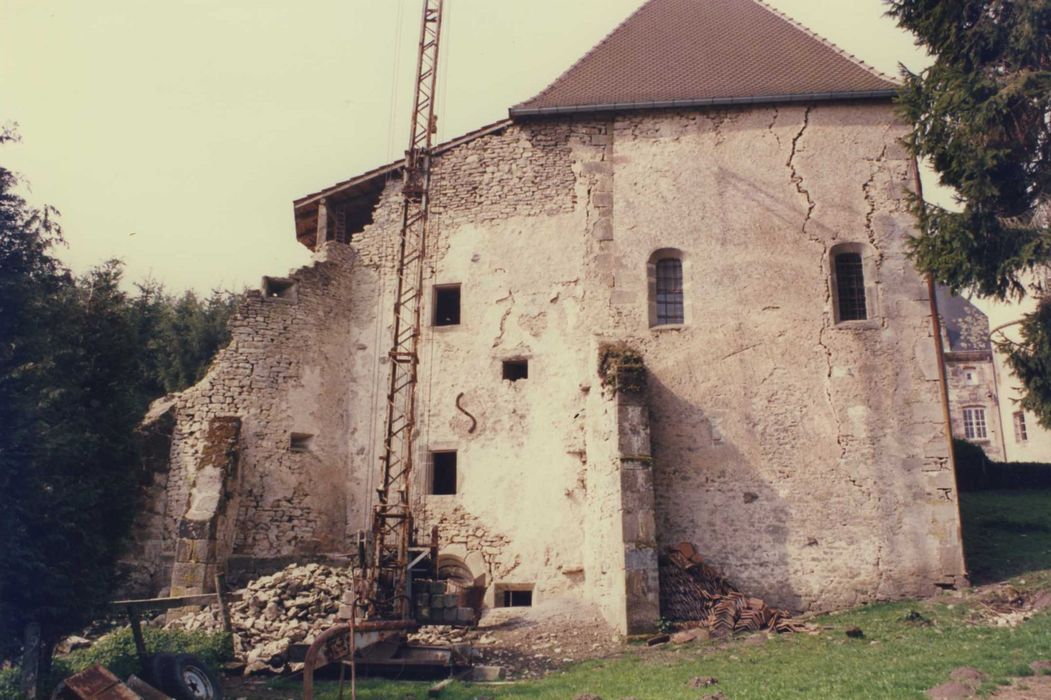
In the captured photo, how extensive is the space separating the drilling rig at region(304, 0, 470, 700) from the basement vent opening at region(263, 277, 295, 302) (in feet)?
6.82

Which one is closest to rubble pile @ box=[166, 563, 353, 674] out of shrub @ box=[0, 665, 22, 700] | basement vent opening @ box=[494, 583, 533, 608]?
basement vent opening @ box=[494, 583, 533, 608]

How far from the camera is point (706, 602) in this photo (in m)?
13.9

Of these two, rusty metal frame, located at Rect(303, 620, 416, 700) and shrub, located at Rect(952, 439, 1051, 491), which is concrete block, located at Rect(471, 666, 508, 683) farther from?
shrub, located at Rect(952, 439, 1051, 491)

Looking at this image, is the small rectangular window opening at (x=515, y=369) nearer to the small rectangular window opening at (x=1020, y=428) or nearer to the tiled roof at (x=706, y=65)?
the tiled roof at (x=706, y=65)

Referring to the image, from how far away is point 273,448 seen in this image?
1650cm

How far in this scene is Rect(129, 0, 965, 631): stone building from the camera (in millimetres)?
14859

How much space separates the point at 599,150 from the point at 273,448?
8.57m

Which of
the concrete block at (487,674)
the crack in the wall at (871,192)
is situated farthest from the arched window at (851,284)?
the concrete block at (487,674)

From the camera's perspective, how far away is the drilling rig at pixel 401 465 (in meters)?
13.1

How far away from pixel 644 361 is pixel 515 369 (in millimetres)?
2589

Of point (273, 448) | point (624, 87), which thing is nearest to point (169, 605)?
point (273, 448)

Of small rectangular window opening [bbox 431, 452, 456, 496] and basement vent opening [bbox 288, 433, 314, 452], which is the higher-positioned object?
basement vent opening [bbox 288, 433, 314, 452]

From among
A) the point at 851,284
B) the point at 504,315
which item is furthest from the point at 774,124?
the point at 504,315

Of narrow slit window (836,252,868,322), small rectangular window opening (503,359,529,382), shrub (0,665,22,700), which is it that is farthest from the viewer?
small rectangular window opening (503,359,529,382)
